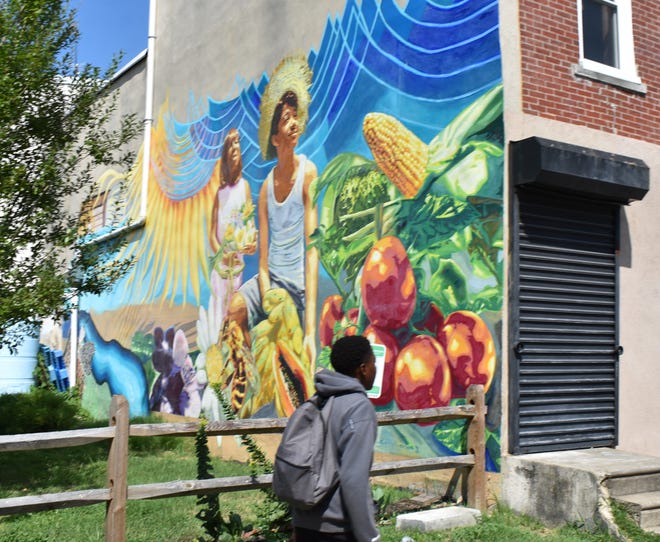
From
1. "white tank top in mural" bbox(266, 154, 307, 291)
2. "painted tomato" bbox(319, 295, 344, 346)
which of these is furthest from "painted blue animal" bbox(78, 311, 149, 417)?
"painted tomato" bbox(319, 295, 344, 346)

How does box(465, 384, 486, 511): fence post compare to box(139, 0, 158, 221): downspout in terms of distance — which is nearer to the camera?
box(465, 384, 486, 511): fence post

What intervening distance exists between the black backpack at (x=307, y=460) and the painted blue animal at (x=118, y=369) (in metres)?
10.7

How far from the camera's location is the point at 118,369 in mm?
15680

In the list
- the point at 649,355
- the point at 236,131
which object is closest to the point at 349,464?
the point at 649,355

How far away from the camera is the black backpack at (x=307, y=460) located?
3.59 metres

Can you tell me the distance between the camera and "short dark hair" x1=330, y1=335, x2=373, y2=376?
12.6 ft

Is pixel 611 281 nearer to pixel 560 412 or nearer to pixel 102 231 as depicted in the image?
pixel 560 412

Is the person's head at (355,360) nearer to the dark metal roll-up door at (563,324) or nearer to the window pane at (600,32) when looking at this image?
the dark metal roll-up door at (563,324)

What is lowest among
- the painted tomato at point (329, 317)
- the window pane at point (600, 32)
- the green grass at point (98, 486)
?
the green grass at point (98, 486)

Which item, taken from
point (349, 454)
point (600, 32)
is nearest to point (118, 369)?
point (600, 32)

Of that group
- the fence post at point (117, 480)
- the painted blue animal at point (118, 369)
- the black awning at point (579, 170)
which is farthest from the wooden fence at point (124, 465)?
the painted blue animal at point (118, 369)

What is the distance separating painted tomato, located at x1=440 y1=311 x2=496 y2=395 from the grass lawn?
50.4 inches

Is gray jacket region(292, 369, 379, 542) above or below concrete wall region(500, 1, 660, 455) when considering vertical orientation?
below

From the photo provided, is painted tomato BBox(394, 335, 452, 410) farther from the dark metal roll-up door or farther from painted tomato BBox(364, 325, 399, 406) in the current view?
the dark metal roll-up door
